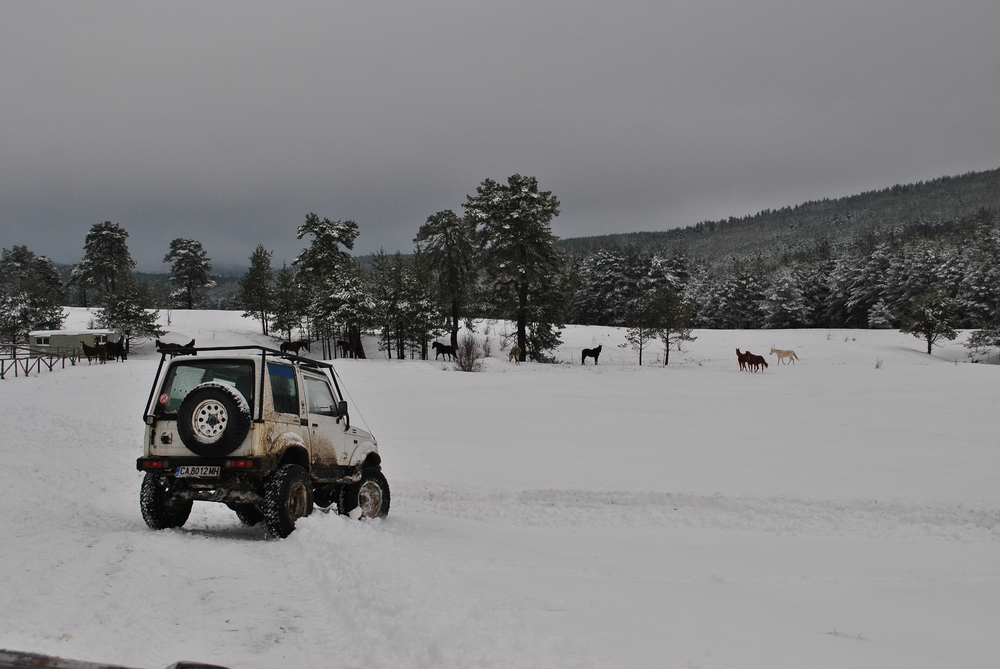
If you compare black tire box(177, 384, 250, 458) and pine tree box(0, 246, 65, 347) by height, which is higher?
pine tree box(0, 246, 65, 347)

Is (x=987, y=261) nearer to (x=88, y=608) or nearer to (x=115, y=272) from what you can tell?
(x=88, y=608)

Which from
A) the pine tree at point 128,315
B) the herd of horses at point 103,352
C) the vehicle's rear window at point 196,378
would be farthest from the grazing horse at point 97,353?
the vehicle's rear window at point 196,378

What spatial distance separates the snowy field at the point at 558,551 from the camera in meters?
3.94

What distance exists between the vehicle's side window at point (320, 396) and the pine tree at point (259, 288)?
184 ft

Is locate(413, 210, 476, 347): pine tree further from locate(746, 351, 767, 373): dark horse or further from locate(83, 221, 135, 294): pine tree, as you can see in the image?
locate(83, 221, 135, 294): pine tree

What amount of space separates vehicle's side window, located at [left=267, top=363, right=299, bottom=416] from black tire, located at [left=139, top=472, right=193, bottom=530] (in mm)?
1615

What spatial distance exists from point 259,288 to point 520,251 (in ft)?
120

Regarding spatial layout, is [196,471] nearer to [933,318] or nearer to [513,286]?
[513,286]

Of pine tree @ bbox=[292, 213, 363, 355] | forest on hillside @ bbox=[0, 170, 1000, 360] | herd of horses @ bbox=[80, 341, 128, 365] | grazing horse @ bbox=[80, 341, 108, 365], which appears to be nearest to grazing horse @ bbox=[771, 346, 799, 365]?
forest on hillside @ bbox=[0, 170, 1000, 360]

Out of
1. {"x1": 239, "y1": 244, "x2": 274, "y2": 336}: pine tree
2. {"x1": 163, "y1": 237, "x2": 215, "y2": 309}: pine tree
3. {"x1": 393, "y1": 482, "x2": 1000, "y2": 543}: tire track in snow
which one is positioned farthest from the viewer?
{"x1": 163, "y1": 237, "x2": 215, "y2": 309}: pine tree

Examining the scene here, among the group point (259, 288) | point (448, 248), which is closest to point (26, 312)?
point (259, 288)

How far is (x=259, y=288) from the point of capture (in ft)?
209

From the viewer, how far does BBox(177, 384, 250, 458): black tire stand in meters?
6.66

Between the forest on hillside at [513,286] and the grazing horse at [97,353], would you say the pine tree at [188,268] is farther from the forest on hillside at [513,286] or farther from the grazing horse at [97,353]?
the grazing horse at [97,353]
